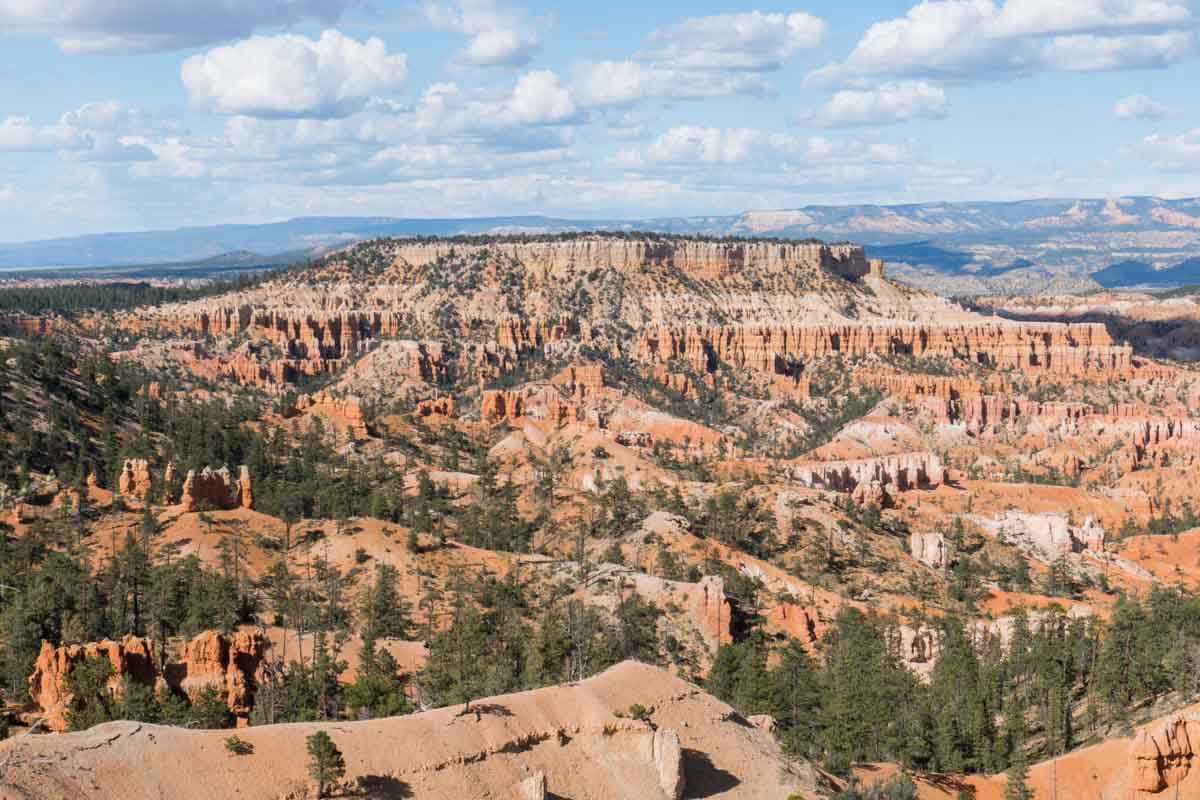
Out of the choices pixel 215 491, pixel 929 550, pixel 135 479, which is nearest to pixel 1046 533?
pixel 929 550

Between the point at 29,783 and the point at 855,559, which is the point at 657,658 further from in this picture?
the point at 29,783

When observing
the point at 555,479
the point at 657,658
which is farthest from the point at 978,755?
the point at 555,479

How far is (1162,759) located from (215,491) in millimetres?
64062

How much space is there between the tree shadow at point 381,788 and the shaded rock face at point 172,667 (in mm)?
17198

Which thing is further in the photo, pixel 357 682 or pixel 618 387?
pixel 618 387

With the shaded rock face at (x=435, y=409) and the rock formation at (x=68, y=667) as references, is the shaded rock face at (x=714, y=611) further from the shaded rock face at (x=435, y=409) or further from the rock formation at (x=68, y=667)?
the shaded rock face at (x=435, y=409)

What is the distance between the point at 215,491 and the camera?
306 feet

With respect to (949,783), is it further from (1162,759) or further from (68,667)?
(68,667)

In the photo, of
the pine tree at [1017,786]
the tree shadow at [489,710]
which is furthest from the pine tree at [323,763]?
the pine tree at [1017,786]

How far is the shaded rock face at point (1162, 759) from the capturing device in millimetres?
54375

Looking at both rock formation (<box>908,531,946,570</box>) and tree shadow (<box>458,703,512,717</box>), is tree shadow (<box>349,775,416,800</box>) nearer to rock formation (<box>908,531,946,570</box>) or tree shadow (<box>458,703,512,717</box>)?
tree shadow (<box>458,703,512,717</box>)

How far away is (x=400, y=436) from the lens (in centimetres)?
13988

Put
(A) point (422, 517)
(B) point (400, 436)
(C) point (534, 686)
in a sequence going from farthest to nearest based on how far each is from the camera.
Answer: (B) point (400, 436)
(A) point (422, 517)
(C) point (534, 686)

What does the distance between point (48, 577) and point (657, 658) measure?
35026mm
